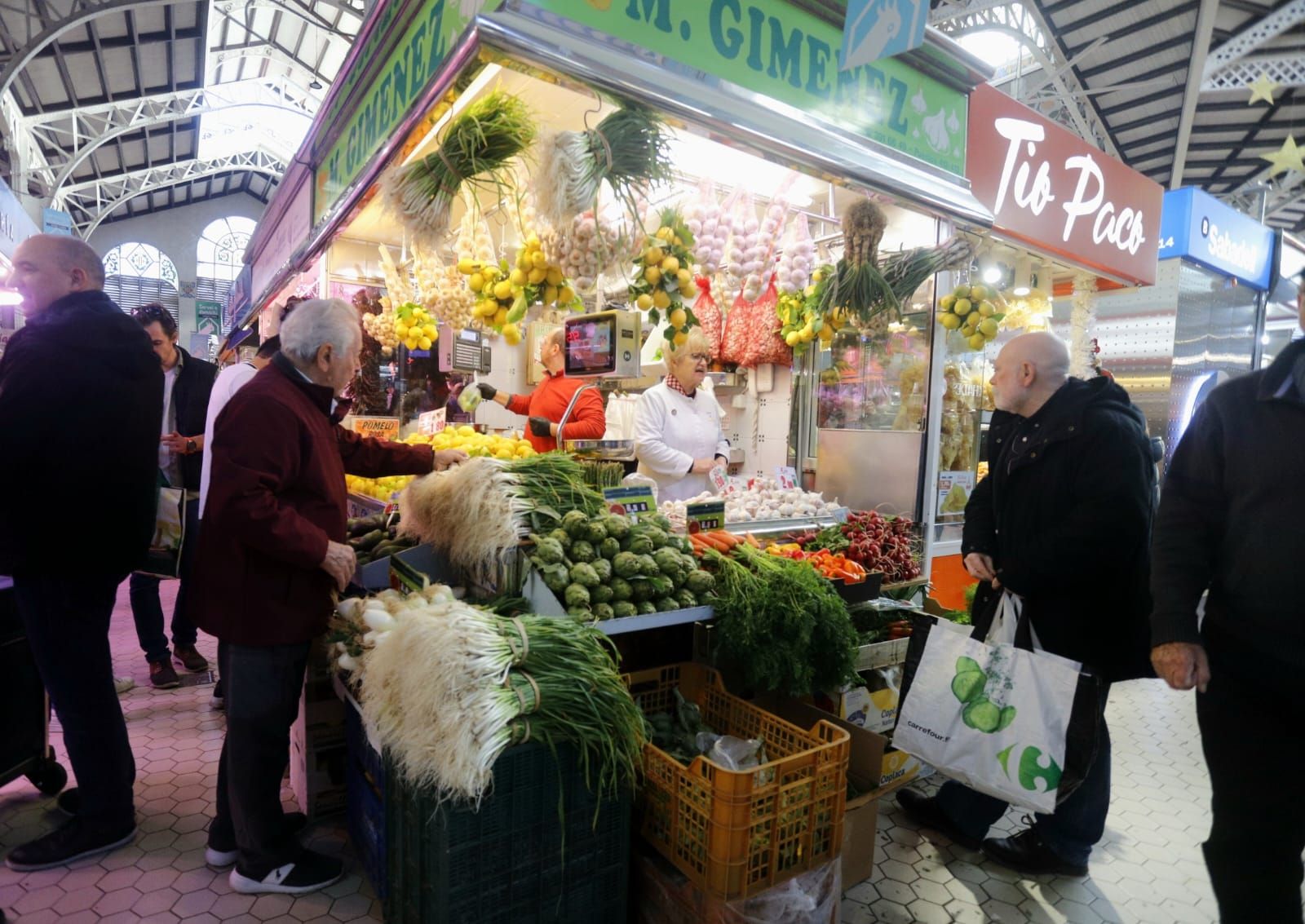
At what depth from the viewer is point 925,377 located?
4594 mm

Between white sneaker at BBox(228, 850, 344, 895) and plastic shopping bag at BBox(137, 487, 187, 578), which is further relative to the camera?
plastic shopping bag at BBox(137, 487, 187, 578)

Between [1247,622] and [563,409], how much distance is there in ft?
12.0

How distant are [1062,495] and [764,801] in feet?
4.95

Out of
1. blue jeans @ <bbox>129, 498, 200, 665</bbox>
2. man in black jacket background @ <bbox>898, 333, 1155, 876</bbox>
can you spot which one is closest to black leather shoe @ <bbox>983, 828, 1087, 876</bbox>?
man in black jacket background @ <bbox>898, 333, 1155, 876</bbox>

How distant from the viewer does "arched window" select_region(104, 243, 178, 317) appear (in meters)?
25.0

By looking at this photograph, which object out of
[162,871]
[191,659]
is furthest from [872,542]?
[191,659]

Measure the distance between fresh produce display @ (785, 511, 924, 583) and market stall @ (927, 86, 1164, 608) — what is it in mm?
854

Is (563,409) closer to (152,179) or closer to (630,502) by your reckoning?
(630,502)

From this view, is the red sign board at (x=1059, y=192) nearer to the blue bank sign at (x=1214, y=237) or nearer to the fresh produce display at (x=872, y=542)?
the blue bank sign at (x=1214, y=237)

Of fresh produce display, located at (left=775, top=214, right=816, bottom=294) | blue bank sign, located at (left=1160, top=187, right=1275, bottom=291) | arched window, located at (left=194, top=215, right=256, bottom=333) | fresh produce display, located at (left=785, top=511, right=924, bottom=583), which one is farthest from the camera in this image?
arched window, located at (left=194, top=215, right=256, bottom=333)

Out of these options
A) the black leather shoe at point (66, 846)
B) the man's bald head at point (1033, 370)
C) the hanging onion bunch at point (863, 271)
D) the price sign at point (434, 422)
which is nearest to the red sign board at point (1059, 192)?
the hanging onion bunch at point (863, 271)

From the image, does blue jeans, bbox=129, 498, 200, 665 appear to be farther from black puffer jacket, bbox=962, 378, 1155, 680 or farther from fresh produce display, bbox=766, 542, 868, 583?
black puffer jacket, bbox=962, 378, 1155, 680

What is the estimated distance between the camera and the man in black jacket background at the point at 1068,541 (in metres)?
2.48

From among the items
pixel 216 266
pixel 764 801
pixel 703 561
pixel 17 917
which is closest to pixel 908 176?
pixel 703 561
